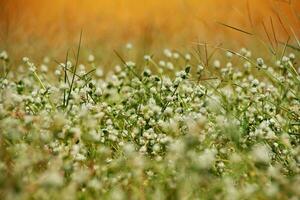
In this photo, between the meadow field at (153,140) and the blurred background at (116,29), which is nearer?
the meadow field at (153,140)

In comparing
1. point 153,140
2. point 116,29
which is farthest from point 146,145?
point 116,29

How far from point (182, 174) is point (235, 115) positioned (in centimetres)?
83

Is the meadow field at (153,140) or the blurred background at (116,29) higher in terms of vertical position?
the blurred background at (116,29)

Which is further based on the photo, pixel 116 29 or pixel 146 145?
pixel 116 29

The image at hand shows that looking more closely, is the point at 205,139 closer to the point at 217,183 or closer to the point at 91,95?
the point at 217,183

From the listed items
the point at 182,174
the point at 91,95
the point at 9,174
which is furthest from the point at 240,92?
the point at 9,174

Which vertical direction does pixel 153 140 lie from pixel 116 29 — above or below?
below

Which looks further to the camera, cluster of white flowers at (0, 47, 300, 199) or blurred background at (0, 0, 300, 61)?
blurred background at (0, 0, 300, 61)

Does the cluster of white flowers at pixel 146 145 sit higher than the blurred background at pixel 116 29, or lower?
lower

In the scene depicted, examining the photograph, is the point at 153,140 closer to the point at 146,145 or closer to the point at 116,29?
the point at 146,145

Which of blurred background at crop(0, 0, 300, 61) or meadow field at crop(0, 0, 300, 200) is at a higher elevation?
blurred background at crop(0, 0, 300, 61)

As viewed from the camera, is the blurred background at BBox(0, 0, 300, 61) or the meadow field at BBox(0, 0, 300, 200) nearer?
the meadow field at BBox(0, 0, 300, 200)

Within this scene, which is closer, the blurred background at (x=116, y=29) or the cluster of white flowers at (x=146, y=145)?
the cluster of white flowers at (x=146, y=145)

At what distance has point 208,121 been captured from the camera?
3463mm
